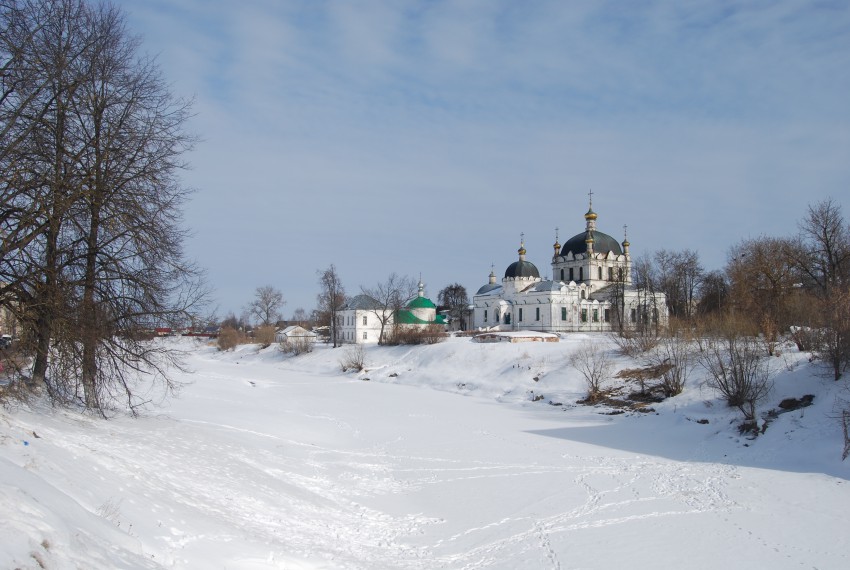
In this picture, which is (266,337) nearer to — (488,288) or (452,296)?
(488,288)

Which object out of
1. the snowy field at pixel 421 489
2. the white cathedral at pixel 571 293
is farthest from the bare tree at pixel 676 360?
the white cathedral at pixel 571 293

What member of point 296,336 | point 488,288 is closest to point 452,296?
point 488,288

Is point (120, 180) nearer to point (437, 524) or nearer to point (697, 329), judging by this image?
point (437, 524)

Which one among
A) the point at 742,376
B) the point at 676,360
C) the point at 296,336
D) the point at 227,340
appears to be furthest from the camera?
the point at 227,340

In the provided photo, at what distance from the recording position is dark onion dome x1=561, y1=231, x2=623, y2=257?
68.5m

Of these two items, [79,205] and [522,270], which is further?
[522,270]

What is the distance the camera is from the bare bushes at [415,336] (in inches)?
2010

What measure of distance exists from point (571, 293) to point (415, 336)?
17.6m

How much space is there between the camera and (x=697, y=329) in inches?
1058

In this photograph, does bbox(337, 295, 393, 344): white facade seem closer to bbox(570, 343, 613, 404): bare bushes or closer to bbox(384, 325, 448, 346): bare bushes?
bbox(384, 325, 448, 346): bare bushes

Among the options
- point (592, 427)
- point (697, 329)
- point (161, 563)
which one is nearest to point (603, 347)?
point (697, 329)

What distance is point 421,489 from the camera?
13.6 meters

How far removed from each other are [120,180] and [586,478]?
12102 mm

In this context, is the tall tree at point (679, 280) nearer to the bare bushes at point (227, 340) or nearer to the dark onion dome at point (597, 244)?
the dark onion dome at point (597, 244)
